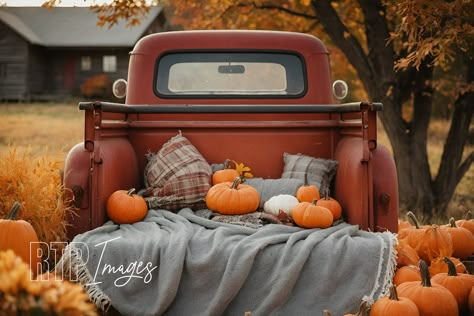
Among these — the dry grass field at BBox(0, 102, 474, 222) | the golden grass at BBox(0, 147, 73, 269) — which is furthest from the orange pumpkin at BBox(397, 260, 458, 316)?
the dry grass field at BBox(0, 102, 474, 222)

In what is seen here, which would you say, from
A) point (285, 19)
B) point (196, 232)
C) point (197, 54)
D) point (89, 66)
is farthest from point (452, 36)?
point (89, 66)

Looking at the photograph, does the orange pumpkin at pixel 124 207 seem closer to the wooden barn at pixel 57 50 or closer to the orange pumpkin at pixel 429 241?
the orange pumpkin at pixel 429 241

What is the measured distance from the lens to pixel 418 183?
7840 mm

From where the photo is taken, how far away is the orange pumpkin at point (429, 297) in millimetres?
3234

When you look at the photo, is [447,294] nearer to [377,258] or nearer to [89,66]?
[377,258]

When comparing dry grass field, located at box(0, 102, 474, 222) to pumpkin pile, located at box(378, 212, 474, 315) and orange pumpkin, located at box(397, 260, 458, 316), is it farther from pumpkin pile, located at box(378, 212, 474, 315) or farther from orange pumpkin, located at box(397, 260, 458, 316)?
orange pumpkin, located at box(397, 260, 458, 316)

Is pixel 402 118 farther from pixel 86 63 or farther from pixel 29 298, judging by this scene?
pixel 86 63

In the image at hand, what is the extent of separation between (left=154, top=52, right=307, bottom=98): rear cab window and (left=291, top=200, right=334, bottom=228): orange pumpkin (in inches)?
60.5

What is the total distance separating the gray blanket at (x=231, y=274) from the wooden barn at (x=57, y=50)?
87.9 ft

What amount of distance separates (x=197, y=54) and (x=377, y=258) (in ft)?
8.00

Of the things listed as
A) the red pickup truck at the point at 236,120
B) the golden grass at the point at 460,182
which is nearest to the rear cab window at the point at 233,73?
the red pickup truck at the point at 236,120

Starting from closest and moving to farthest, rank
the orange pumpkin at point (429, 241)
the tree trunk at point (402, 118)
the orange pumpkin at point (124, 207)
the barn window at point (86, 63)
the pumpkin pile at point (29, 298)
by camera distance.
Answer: the pumpkin pile at point (29, 298), the orange pumpkin at point (124, 207), the orange pumpkin at point (429, 241), the tree trunk at point (402, 118), the barn window at point (86, 63)

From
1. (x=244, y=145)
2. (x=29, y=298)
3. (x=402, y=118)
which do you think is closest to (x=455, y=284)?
(x=244, y=145)

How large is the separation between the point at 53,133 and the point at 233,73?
1206 centimetres
